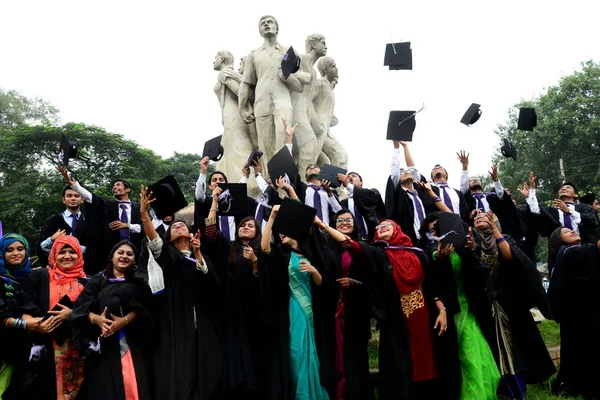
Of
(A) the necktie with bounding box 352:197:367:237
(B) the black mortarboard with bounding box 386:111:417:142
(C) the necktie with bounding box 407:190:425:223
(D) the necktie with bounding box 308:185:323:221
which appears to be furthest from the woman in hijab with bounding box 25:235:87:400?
(B) the black mortarboard with bounding box 386:111:417:142

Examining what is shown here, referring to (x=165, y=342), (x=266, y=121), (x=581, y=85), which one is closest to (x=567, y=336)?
(x=165, y=342)

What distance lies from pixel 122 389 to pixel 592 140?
71.1 ft

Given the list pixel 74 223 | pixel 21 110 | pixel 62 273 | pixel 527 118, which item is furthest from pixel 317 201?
pixel 21 110

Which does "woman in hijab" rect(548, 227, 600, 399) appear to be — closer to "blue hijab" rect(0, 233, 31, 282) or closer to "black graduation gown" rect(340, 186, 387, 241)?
"black graduation gown" rect(340, 186, 387, 241)

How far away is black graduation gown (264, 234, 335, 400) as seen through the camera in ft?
14.7

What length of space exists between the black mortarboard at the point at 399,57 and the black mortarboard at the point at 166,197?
138 inches

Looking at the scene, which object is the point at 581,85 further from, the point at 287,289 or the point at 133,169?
A: the point at 287,289

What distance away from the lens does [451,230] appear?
475cm

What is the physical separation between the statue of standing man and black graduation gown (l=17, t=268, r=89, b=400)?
213 inches

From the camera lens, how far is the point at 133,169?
22.5 meters

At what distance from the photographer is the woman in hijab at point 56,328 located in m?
3.91

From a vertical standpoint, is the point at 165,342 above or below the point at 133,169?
below

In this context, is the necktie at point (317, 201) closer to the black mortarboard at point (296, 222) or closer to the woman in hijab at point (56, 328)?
the black mortarboard at point (296, 222)

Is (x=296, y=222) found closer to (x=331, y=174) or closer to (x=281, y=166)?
(x=281, y=166)
